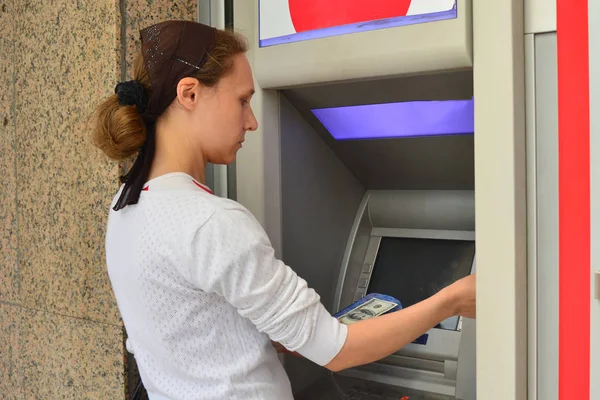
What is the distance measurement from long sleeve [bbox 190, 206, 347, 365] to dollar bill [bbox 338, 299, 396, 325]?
0.23 m

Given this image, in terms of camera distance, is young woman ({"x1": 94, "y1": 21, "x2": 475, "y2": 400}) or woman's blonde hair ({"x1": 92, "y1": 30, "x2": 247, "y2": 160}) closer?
young woman ({"x1": 94, "y1": 21, "x2": 475, "y2": 400})

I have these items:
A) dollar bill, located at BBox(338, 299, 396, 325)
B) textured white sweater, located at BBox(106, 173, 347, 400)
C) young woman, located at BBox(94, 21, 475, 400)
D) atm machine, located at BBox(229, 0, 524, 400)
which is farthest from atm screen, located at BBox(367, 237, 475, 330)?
textured white sweater, located at BBox(106, 173, 347, 400)

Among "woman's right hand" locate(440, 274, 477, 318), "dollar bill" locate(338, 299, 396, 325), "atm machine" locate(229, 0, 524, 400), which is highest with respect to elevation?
"atm machine" locate(229, 0, 524, 400)

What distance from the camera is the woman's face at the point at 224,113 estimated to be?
1347 mm

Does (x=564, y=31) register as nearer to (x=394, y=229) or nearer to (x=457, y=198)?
(x=457, y=198)

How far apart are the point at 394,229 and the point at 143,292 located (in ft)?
3.10

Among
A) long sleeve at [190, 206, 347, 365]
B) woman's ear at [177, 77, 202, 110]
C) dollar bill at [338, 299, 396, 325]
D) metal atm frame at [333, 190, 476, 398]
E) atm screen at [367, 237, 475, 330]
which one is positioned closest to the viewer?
long sleeve at [190, 206, 347, 365]

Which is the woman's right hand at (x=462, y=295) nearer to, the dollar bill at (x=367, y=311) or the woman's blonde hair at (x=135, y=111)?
the dollar bill at (x=367, y=311)

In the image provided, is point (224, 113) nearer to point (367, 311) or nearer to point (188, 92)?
point (188, 92)

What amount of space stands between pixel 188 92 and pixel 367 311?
2.22ft

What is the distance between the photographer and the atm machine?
1.40m

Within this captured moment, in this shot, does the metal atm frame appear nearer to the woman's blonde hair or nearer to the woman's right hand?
the woman's right hand

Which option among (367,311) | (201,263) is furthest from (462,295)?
(201,263)

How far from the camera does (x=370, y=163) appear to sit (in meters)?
1.87
